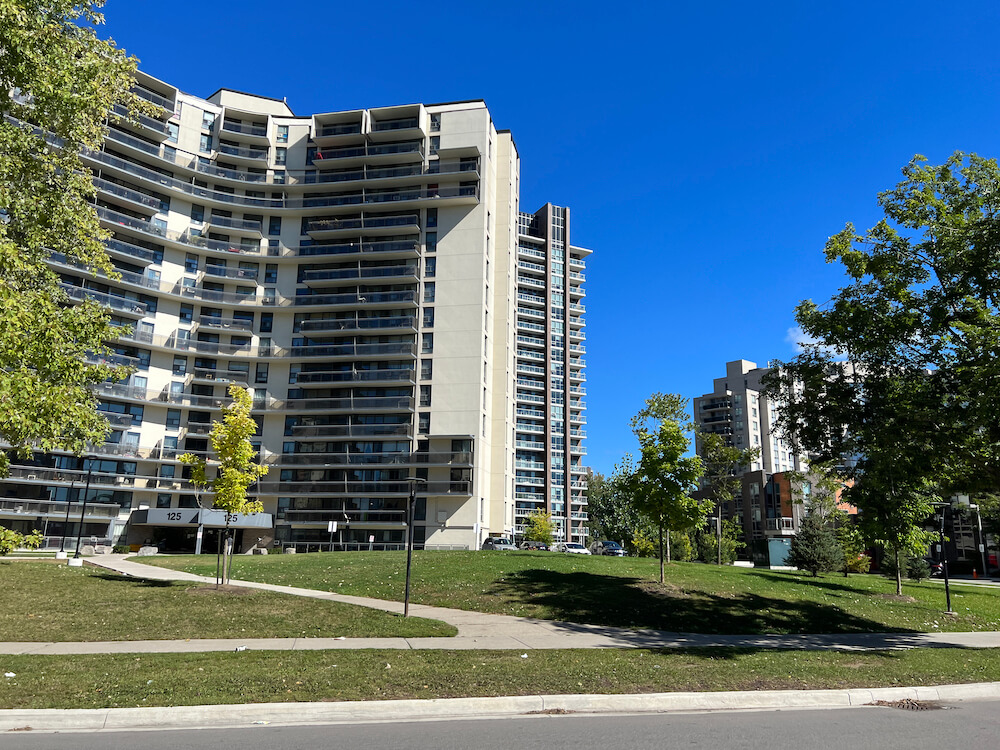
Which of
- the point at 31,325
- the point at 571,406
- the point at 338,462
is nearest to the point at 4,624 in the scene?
the point at 31,325

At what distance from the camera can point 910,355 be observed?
19047mm

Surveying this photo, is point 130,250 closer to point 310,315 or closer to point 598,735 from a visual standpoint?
point 310,315

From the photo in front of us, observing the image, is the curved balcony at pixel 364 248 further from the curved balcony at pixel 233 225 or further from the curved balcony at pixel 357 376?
the curved balcony at pixel 357 376

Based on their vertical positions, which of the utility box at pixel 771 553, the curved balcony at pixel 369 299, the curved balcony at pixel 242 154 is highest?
the curved balcony at pixel 242 154

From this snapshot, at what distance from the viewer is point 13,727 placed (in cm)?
793

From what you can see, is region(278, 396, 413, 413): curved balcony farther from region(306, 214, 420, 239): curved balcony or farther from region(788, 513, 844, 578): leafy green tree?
region(788, 513, 844, 578): leafy green tree

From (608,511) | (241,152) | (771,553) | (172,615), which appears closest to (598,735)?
(172,615)

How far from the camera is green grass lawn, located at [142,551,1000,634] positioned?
1838 cm

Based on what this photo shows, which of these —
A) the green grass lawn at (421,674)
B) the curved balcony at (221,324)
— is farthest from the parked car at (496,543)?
the green grass lawn at (421,674)

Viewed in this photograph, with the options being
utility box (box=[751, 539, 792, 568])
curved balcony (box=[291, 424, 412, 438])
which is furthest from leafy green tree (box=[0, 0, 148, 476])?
utility box (box=[751, 539, 792, 568])

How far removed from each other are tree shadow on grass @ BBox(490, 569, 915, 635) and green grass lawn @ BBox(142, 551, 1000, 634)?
0.10 ft

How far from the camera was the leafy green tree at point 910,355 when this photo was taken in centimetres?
1681

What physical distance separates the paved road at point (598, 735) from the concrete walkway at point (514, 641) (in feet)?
A: 15.5

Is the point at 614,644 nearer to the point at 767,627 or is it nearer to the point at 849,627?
the point at 767,627
